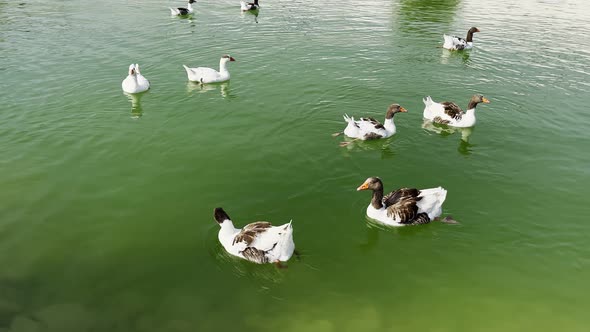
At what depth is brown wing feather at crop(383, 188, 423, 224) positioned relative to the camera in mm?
11500

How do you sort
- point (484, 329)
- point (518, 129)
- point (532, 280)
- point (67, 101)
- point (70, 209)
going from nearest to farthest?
point (484, 329) → point (532, 280) → point (70, 209) → point (518, 129) → point (67, 101)

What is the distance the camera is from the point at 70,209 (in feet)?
40.5

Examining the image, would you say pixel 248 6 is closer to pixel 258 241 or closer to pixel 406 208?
pixel 406 208

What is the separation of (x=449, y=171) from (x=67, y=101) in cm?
1694

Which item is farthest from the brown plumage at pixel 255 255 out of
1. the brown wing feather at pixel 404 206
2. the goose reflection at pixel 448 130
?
the goose reflection at pixel 448 130

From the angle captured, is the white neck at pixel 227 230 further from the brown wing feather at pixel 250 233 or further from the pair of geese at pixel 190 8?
the pair of geese at pixel 190 8

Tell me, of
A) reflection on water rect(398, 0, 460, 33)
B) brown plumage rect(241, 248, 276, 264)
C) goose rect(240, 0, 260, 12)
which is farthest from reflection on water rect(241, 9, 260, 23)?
brown plumage rect(241, 248, 276, 264)

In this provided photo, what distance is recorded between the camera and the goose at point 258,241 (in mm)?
9992

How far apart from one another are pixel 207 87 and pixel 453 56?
15.0m

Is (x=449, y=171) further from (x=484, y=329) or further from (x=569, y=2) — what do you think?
(x=569, y=2)

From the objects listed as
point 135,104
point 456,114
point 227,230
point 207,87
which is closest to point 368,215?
point 227,230

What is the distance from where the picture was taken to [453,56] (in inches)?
987

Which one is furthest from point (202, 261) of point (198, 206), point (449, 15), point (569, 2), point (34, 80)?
point (569, 2)

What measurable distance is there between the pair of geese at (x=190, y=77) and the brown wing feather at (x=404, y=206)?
12.7 metres
